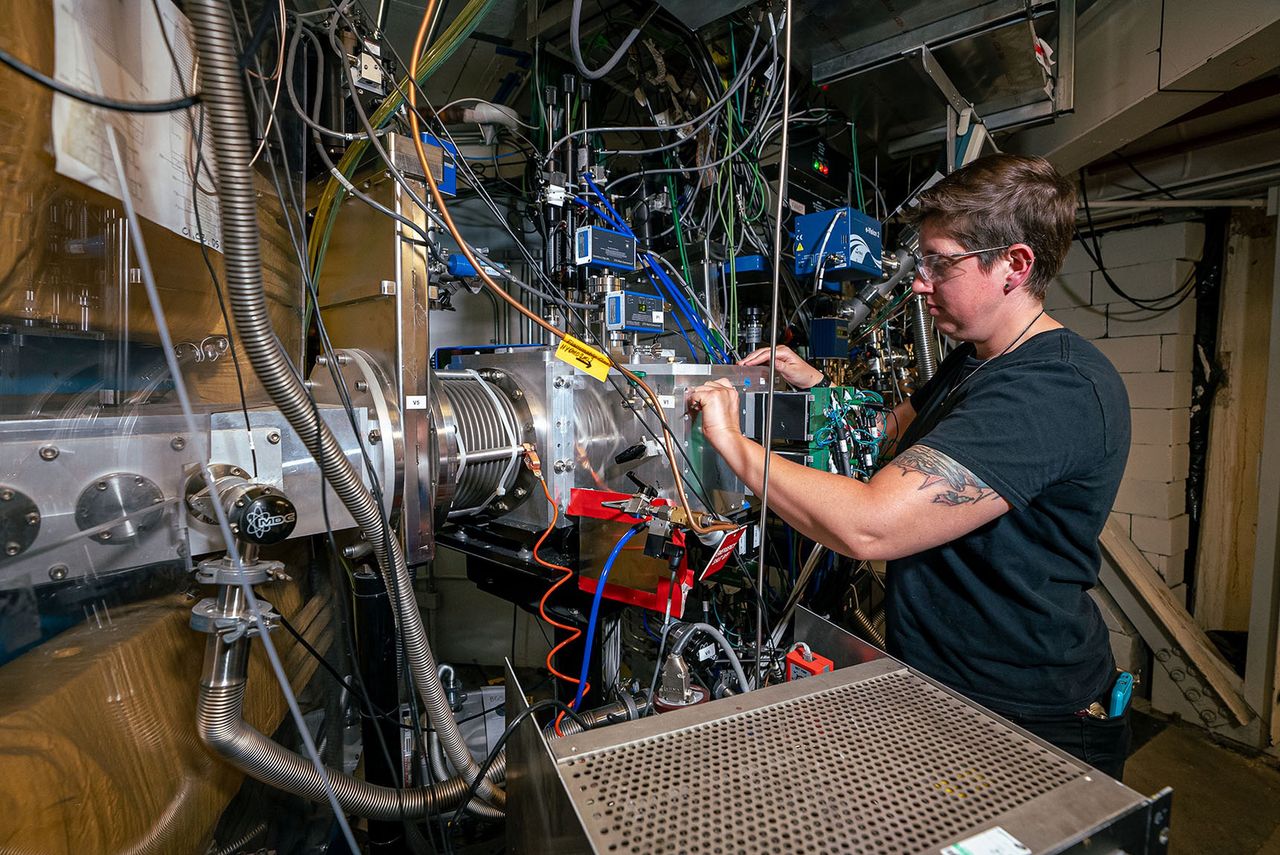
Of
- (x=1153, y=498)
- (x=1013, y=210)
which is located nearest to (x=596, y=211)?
(x=1013, y=210)

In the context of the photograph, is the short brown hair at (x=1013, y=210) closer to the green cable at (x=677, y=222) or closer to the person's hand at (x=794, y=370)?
the person's hand at (x=794, y=370)

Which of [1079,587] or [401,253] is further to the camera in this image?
[1079,587]

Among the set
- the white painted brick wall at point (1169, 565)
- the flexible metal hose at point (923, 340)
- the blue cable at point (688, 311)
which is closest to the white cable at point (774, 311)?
A: the blue cable at point (688, 311)

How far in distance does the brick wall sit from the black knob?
3.80 meters

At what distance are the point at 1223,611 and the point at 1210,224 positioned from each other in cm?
201

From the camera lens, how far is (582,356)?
0.99m

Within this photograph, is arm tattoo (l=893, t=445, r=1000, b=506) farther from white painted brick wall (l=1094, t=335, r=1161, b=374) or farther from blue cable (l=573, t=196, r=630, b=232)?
white painted brick wall (l=1094, t=335, r=1161, b=374)

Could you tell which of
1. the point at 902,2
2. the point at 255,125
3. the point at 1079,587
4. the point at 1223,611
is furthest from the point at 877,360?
the point at 1223,611

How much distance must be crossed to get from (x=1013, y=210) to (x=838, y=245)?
84cm

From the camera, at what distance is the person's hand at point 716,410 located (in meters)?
1.12

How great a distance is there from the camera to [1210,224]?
9.98ft

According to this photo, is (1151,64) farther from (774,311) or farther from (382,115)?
(382,115)

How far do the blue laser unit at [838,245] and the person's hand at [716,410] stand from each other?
1001 millimetres

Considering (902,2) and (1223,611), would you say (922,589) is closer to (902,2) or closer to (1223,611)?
(902,2)
